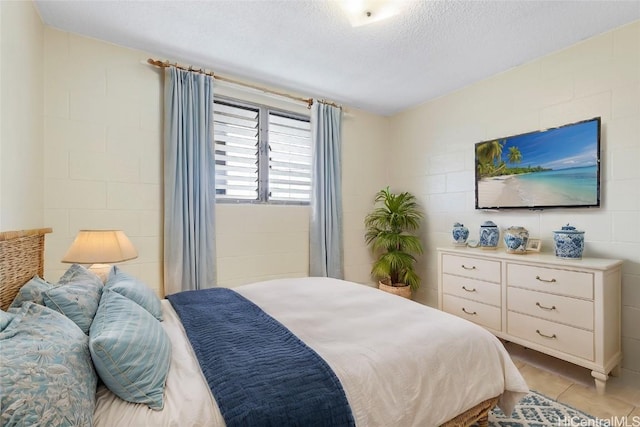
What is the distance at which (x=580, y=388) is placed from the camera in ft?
6.75

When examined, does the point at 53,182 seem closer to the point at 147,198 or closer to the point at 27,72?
the point at 147,198

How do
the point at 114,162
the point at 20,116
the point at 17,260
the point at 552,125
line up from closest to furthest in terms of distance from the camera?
the point at 17,260
the point at 20,116
the point at 114,162
the point at 552,125

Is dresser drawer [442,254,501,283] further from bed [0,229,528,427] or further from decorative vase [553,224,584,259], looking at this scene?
bed [0,229,528,427]

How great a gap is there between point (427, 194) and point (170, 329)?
3066 millimetres

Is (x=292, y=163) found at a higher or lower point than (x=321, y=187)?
higher

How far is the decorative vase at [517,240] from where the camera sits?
8.25 ft

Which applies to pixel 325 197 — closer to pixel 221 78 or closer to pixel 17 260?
pixel 221 78

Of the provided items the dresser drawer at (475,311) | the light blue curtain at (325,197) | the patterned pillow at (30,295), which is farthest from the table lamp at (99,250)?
the dresser drawer at (475,311)

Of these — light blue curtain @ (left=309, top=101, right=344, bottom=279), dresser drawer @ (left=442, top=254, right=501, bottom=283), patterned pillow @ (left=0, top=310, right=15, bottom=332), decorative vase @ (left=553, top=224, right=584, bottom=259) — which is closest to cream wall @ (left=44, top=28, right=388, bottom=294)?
light blue curtain @ (left=309, top=101, right=344, bottom=279)

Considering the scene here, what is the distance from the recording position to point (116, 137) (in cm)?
247

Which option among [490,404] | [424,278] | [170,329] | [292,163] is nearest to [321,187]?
[292,163]

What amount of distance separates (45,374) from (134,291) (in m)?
0.80

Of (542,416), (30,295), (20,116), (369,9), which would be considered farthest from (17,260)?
(542,416)

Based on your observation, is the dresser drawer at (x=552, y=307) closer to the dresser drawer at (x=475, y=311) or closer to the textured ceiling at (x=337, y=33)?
the dresser drawer at (x=475, y=311)
